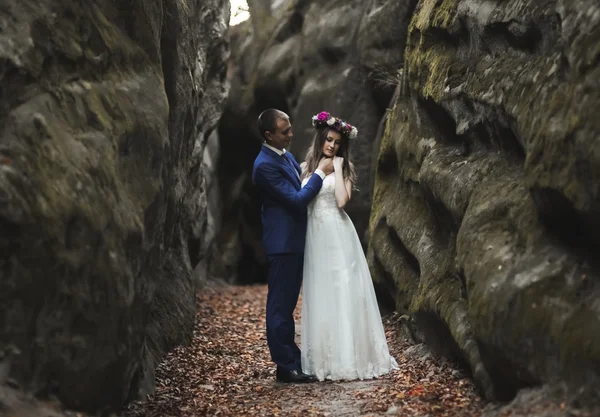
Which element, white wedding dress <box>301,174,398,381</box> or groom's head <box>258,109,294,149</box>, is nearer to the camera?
white wedding dress <box>301,174,398,381</box>

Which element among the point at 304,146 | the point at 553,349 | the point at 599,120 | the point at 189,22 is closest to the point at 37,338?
the point at 553,349

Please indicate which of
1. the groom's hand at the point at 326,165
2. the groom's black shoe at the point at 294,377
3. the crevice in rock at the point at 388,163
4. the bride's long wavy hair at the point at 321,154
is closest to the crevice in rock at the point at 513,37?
the bride's long wavy hair at the point at 321,154

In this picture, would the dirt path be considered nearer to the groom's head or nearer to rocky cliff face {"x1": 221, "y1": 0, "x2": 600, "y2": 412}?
rocky cliff face {"x1": 221, "y1": 0, "x2": 600, "y2": 412}

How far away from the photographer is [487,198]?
21.8ft

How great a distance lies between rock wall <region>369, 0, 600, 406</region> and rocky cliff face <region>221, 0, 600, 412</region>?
13mm

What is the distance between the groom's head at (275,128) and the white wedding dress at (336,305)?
0.70 metres

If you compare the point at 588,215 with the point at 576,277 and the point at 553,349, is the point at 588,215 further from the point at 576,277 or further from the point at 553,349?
the point at 553,349

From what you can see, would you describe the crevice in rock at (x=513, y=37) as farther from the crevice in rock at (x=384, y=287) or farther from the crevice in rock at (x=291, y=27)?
the crevice in rock at (x=291, y=27)

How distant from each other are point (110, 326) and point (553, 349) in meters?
3.31

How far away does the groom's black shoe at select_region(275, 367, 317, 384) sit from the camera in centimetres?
805

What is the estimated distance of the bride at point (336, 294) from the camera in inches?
321

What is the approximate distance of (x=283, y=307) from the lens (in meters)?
8.26

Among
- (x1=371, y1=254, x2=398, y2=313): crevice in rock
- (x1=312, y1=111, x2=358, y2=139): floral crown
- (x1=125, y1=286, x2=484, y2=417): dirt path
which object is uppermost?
(x1=312, y1=111, x2=358, y2=139): floral crown

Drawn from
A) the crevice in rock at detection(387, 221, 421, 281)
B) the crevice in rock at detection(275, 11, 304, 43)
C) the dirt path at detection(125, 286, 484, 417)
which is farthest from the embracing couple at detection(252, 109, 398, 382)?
the crevice in rock at detection(275, 11, 304, 43)
